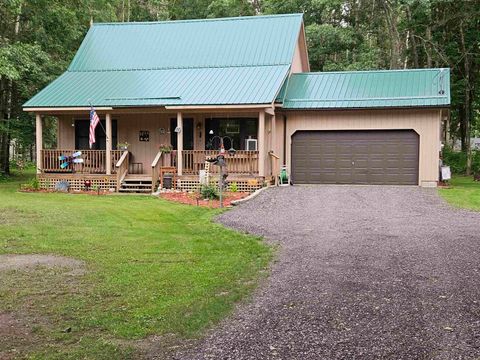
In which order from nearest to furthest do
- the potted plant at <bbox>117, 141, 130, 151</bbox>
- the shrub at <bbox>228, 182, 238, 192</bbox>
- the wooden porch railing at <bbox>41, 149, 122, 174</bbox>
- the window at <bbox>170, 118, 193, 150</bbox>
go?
1. the shrub at <bbox>228, 182, 238, 192</bbox>
2. the wooden porch railing at <bbox>41, 149, 122, 174</bbox>
3. the potted plant at <bbox>117, 141, 130, 151</bbox>
4. the window at <bbox>170, 118, 193, 150</bbox>

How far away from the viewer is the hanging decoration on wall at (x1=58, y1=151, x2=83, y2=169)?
1994 centimetres

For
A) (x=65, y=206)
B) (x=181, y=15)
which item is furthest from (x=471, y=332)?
(x=181, y=15)

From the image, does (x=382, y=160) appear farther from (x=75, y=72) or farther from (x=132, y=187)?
(x=75, y=72)

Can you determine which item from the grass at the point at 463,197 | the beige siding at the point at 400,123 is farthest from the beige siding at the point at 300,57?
the grass at the point at 463,197

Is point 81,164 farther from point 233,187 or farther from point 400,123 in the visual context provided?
point 400,123

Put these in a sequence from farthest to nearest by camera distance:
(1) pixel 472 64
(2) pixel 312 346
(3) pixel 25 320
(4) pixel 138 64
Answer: (1) pixel 472 64, (4) pixel 138 64, (3) pixel 25 320, (2) pixel 312 346

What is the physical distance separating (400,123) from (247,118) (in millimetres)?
5671

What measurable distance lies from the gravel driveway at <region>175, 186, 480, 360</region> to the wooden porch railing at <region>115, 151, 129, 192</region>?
8.06 metres

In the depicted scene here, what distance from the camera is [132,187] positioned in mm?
19688

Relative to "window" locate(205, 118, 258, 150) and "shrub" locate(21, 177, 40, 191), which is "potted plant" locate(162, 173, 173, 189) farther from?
"shrub" locate(21, 177, 40, 191)

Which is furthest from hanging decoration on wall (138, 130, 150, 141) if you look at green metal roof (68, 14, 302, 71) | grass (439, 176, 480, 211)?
grass (439, 176, 480, 211)

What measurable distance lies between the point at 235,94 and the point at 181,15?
875 inches

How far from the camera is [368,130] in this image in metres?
20.4

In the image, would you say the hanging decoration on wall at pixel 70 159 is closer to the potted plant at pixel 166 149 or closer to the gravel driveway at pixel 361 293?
the potted plant at pixel 166 149
